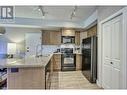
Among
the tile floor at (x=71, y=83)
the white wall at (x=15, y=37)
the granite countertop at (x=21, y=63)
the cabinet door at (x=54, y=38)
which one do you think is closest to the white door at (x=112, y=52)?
the tile floor at (x=71, y=83)

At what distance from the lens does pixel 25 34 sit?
25.6ft

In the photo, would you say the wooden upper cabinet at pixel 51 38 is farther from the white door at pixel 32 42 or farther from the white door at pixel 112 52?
the white door at pixel 112 52

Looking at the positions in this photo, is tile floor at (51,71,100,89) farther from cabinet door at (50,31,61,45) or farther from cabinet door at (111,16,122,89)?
cabinet door at (50,31,61,45)

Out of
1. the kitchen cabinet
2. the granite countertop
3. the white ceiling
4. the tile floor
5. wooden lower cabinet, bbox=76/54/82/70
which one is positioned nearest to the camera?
the granite countertop

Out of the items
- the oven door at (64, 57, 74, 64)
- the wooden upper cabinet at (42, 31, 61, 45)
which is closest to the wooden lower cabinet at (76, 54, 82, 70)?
the oven door at (64, 57, 74, 64)

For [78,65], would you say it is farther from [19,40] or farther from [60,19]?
[19,40]

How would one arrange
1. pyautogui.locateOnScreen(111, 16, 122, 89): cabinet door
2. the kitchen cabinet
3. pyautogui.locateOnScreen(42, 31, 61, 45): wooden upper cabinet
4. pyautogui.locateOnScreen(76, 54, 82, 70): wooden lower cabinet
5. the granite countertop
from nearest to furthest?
the granite countertop < pyautogui.locateOnScreen(111, 16, 122, 89): cabinet door < the kitchen cabinet < pyautogui.locateOnScreen(76, 54, 82, 70): wooden lower cabinet < pyautogui.locateOnScreen(42, 31, 61, 45): wooden upper cabinet

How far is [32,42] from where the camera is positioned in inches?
305

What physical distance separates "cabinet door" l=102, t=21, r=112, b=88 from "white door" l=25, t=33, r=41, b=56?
419 centimetres

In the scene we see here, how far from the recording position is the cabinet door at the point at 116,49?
10.7 feet

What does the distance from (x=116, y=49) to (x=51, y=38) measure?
4991mm

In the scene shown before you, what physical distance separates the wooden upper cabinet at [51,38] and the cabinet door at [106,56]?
395 centimetres

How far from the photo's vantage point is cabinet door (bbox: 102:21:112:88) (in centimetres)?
391

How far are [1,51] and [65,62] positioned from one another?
3129 millimetres
